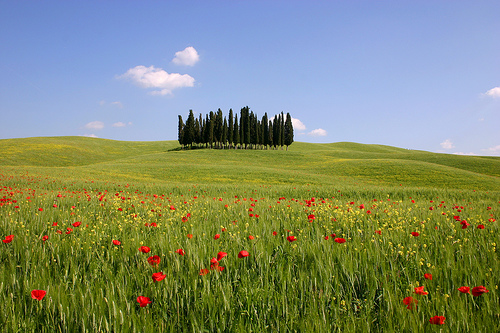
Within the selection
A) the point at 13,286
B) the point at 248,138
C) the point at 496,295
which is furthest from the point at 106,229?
the point at 248,138

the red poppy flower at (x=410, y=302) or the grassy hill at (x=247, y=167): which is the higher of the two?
the red poppy flower at (x=410, y=302)

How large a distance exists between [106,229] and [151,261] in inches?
85.3

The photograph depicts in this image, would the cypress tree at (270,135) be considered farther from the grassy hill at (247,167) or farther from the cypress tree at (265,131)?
the grassy hill at (247,167)

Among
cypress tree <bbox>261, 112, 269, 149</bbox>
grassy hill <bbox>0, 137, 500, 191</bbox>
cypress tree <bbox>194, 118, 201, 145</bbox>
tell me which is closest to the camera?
grassy hill <bbox>0, 137, 500, 191</bbox>

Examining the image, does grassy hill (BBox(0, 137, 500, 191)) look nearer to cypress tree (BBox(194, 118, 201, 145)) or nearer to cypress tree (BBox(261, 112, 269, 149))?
cypress tree (BBox(261, 112, 269, 149))

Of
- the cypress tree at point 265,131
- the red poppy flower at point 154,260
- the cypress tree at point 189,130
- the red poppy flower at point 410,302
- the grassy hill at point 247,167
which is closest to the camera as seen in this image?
the red poppy flower at point 410,302

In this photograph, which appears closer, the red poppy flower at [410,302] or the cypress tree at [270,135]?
the red poppy flower at [410,302]

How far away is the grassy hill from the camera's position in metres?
29.2

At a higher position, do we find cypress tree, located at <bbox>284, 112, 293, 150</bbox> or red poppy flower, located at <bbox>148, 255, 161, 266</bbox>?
cypress tree, located at <bbox>284, 112, 293, 150</bbox>

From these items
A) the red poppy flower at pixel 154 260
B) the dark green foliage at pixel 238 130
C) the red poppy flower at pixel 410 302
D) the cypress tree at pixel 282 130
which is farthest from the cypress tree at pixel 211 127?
the red poppy flower at pixel 410 302

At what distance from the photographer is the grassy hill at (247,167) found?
2916 centimetres

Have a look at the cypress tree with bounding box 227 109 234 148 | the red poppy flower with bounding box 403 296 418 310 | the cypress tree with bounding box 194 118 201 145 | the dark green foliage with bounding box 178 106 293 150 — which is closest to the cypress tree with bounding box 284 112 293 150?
the dark green foliage with bounding box 178 106 293 150

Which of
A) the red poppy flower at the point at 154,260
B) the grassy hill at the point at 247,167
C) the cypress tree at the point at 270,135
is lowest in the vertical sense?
the grassy hill at the point at 247,167

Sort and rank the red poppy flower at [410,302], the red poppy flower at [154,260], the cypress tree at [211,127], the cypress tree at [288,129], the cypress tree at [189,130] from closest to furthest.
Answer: the red poppy flower at [410,302], the red poppy flower at [154,260], the cypress tree at [211,127], the cypress tree at [189,130], the cypress tree at [288,129]
